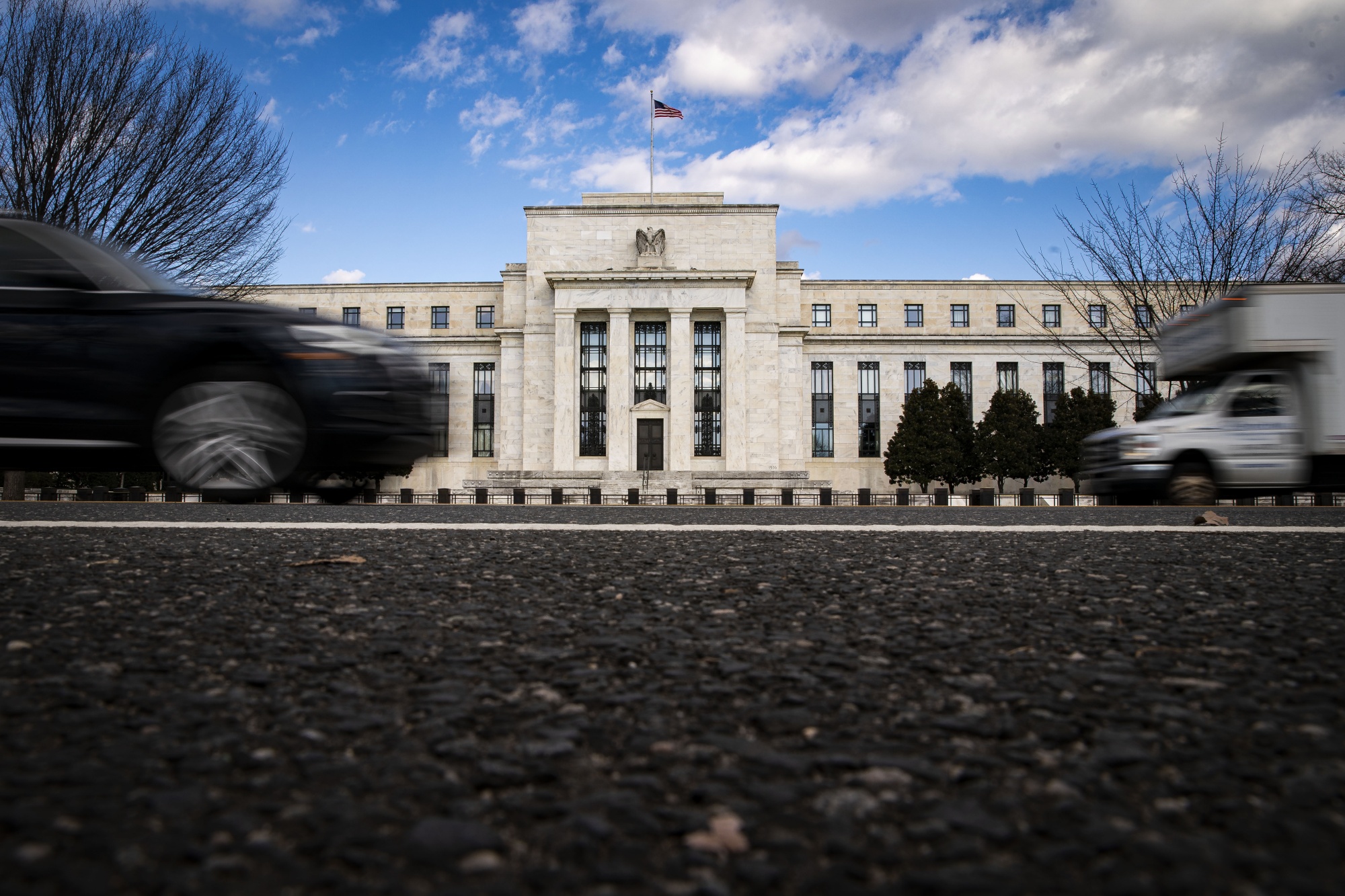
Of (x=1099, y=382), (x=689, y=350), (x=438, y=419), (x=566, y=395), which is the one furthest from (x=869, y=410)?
(x=438, y=419)

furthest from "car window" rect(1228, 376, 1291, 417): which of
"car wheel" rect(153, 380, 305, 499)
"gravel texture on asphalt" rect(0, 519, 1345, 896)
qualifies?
"car wheel" rect(153, 380, 305, 499)

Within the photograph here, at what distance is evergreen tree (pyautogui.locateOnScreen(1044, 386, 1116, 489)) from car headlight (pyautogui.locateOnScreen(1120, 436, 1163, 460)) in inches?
1514

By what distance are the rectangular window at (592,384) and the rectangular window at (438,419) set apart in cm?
4346

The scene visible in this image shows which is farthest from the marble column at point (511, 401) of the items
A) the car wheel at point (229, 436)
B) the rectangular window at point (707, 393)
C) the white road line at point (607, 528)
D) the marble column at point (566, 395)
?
the car wheel at point (229, 436)

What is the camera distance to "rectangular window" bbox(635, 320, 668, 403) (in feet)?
162

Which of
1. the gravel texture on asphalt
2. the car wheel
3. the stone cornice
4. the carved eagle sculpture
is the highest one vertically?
the carved eagle sculpture

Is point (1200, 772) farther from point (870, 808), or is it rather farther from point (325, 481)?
point (325, 481)

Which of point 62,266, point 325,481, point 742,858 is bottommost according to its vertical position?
point 742,858

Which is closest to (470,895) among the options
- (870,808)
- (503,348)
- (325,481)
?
(870,808)

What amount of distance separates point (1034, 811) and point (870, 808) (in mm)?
205

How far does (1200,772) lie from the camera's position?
1.19 metres

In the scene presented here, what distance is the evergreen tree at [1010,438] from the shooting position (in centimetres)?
4641

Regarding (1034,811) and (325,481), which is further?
(325,481)

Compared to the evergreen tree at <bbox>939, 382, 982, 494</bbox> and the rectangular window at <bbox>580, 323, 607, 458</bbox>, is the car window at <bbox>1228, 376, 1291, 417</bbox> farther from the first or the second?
the rectangular window at <bbox>580, 323, 607, 458</bbox>
